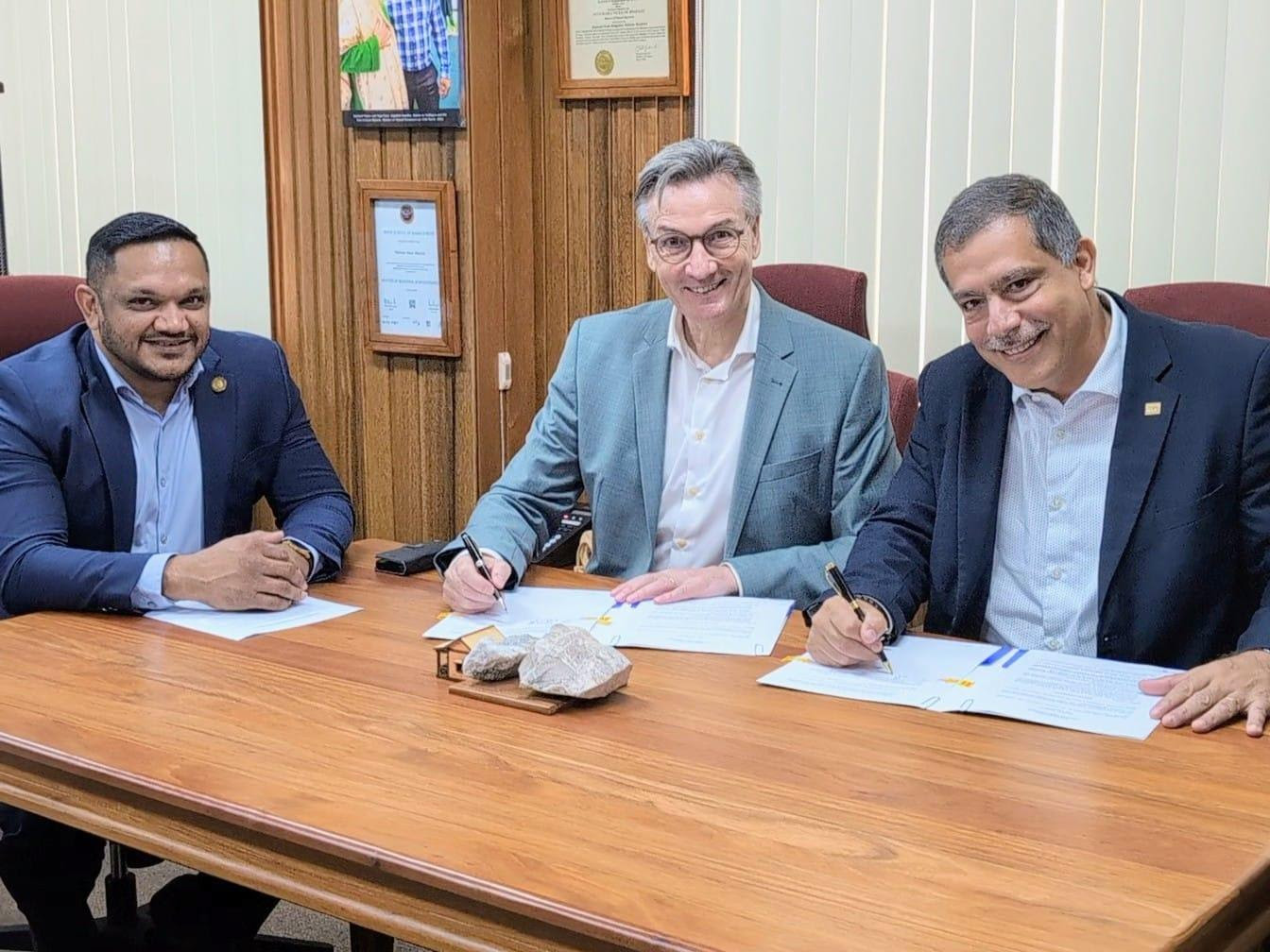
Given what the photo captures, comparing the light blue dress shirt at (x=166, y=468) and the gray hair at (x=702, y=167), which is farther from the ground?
the gray hair at (x=702, y=167)

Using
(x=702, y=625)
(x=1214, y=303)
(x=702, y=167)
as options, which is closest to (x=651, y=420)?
(x=702, y=167)

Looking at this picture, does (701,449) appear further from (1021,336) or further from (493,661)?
(493,661)

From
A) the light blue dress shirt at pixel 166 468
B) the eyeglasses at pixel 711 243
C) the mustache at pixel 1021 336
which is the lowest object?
the light blue dress shirt at pixel 166 468

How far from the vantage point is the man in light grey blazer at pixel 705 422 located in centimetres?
243

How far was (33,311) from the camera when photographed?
294cm


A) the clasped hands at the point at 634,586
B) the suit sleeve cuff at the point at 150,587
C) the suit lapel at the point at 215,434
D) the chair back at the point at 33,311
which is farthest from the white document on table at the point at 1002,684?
the chair back at the point at 33,311

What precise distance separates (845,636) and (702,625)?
0.27 meters

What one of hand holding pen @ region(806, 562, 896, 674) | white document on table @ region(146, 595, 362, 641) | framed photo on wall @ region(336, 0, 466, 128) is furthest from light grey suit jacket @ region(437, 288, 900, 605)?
framed photo on wall @ region(336, 0, 466, 128)

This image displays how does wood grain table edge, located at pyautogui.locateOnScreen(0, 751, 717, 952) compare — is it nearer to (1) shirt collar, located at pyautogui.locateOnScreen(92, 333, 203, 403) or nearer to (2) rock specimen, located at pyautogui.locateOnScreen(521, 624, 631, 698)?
(2) rock specimen, located at pyautogui.locateOnScreen(521, 624, 631, 698)

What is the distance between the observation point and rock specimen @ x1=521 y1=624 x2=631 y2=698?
5.71ft

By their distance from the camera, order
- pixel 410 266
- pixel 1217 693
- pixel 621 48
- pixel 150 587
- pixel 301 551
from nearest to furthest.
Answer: pixel 1217 693, pixel 150 587, pixel 301 551, pixel 621 48, pixel 410 266

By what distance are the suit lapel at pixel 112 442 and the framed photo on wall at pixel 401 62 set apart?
1.44 metres

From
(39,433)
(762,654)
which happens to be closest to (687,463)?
(762,654)

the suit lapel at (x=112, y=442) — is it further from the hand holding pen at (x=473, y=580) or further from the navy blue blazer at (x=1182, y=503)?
the navy blue blazer at (x=1182, y=503)
